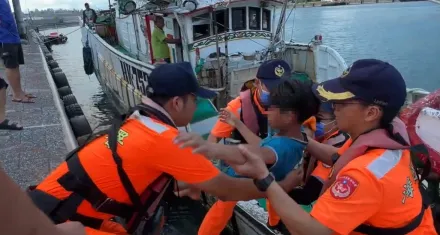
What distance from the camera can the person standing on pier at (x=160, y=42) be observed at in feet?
32.7

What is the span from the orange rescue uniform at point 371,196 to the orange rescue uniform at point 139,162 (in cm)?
66

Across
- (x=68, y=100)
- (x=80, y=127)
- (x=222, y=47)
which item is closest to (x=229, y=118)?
(x=80, y=127)

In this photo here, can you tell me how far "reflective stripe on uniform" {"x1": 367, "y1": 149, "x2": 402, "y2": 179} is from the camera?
1.62m

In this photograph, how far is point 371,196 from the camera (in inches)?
62.4

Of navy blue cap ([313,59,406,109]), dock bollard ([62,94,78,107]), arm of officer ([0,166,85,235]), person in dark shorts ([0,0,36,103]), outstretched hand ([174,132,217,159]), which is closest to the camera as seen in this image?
arm of officer ([0,166,85,235])

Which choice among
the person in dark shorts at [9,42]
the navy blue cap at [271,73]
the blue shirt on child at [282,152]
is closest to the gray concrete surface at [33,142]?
the person in dark shorts at [9,42]

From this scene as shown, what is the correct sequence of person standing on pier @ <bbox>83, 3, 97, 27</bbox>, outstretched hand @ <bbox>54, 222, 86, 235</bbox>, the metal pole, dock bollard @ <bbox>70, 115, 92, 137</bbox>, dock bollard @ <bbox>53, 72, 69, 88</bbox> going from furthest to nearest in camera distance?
person standing on pier @ <bbox>83, 3, 97, 27</bbox> < the metal pole < dock bollard @ <bbox>53, 72, 69, 88</bbox> < dock bollard @ <bbox>70, 115, 92, 137</bbox> < outstretched hand @ <bbox>54, 222, 86, 235</bbox>

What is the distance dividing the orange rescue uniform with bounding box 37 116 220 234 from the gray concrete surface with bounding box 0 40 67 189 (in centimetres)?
204

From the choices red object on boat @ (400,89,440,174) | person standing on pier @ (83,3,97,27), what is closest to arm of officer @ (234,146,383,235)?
red object on boat @ (400,89,440,174)

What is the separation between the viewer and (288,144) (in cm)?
249

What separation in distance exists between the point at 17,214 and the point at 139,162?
3.86ft

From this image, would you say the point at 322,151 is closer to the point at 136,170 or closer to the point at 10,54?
the point at 136,170

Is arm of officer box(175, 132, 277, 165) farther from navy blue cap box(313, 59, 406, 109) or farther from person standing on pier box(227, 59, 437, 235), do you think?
navy blue cap box(313, 59, 406, 109)

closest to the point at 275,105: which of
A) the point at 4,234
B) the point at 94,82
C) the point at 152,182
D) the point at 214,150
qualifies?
the point at 214,150
